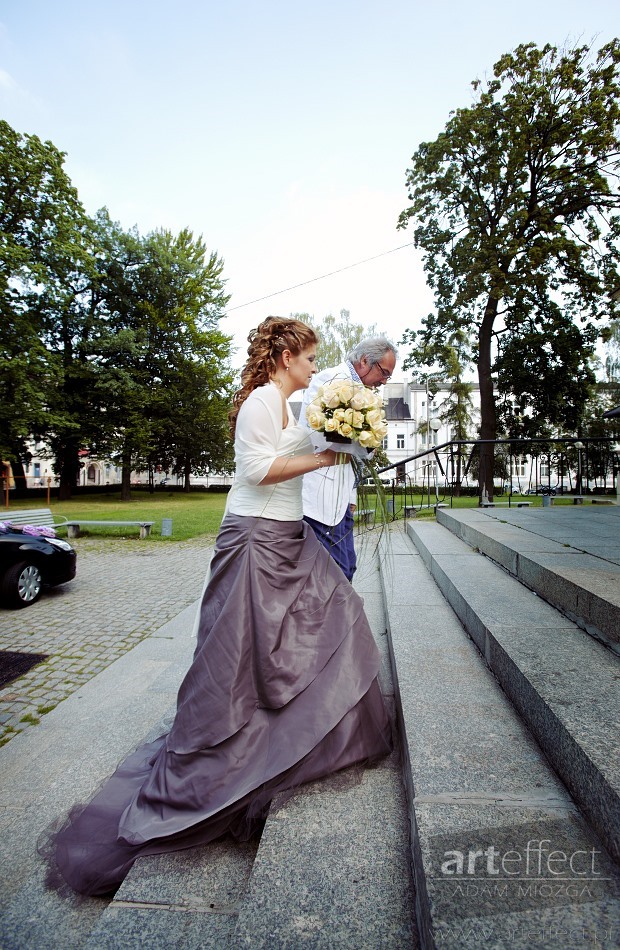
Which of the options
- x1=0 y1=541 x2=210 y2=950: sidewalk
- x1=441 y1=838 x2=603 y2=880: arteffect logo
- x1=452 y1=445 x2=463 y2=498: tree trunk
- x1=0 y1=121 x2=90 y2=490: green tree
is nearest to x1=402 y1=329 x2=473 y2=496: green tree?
x1=452 y1=445 x2=463 y2=498: tree trunk

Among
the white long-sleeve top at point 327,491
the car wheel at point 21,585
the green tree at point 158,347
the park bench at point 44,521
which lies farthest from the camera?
the green tree at point 158,347

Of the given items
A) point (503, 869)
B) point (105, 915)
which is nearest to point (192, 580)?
point (105, 915)

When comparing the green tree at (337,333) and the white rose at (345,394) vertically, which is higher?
the green tree at (337,333)

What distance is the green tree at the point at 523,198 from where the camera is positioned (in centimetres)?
1500

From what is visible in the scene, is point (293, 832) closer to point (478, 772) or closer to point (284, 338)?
point (478, 772)

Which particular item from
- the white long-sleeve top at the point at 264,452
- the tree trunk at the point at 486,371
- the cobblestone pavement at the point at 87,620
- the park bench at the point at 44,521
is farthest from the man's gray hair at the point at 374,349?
the tree trunk at the point at 486,371

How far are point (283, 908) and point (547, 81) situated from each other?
2034 centimetres

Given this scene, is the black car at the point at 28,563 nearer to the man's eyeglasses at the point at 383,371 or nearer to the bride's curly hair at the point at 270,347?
the bride's curly hair at the point at 270,347

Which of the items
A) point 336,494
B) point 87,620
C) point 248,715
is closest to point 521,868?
point 248,715

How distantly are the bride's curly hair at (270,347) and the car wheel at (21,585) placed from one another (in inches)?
195

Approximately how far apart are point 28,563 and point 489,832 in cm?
A: 615

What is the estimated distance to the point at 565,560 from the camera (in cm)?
350

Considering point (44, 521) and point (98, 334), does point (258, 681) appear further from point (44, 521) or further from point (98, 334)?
point (98, 334)

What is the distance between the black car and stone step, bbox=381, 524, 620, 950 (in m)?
5.22
